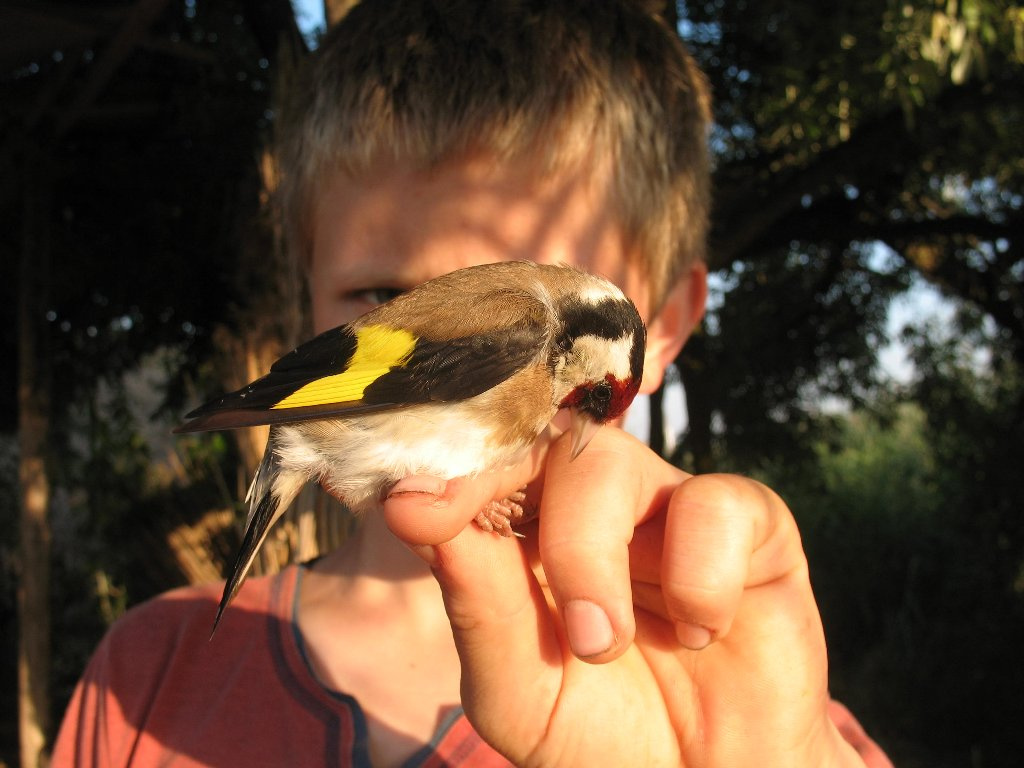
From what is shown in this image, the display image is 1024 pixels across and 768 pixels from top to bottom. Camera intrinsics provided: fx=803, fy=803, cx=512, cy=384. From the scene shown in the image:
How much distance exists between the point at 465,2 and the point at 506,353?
4.20 feet

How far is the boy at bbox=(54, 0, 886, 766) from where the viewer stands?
1.12 m

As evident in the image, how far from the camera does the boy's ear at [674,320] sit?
6.79 ft

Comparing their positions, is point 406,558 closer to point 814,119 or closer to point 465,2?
point 465,2

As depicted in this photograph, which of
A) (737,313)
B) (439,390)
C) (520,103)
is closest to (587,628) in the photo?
(439,390)

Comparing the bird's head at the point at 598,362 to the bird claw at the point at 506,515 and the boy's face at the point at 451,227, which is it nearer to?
the bird claw at the point at 506,515

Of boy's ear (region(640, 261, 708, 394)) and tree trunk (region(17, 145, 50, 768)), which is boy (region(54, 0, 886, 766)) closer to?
boy's ear (region(640, 261, 708, 394))

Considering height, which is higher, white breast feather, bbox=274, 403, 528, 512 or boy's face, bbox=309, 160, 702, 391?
boy's face, bbox=309, 160, 702, 391

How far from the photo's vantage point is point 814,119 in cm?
396

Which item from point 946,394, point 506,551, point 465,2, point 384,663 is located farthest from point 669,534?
point 946,394

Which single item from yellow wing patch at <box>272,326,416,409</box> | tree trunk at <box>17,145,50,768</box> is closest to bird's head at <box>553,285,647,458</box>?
yellow wing patch at <box>272,326,416,409</box>

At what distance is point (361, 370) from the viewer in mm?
1212

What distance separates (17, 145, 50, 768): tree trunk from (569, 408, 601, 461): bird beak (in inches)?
150

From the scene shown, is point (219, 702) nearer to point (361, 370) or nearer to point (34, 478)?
point (361, 370)

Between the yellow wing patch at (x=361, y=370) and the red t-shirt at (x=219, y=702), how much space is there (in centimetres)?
81
